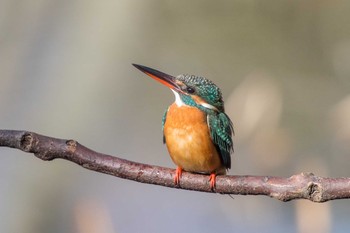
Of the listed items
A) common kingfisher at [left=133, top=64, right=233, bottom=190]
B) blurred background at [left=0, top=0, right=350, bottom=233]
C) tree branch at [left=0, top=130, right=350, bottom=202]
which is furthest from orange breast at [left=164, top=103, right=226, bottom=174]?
blurred background at [left=0, top=0, right=350, bottom=233]

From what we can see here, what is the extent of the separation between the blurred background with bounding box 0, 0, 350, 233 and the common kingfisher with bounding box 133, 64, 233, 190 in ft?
6.42

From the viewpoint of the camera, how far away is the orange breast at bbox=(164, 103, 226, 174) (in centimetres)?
191

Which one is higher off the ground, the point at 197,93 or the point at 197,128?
the point at 197,93

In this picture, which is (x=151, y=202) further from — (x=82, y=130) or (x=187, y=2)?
(x=187, y=2)

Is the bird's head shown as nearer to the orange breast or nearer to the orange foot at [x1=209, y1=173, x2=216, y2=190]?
the orange breast

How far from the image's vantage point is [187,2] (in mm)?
4617

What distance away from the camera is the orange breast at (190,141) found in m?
1.91

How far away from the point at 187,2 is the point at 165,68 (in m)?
0.48

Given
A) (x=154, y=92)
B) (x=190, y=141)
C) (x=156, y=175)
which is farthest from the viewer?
(x=154, y=92)

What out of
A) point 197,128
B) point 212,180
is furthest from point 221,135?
point 212,180

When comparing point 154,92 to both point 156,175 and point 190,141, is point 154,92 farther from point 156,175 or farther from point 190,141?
point 156,175

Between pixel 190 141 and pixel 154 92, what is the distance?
→ 261 centimetres

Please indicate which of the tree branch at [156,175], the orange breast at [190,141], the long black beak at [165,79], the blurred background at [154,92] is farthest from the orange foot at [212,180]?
the blurred background at [154,92]

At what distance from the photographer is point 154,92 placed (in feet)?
15.0
